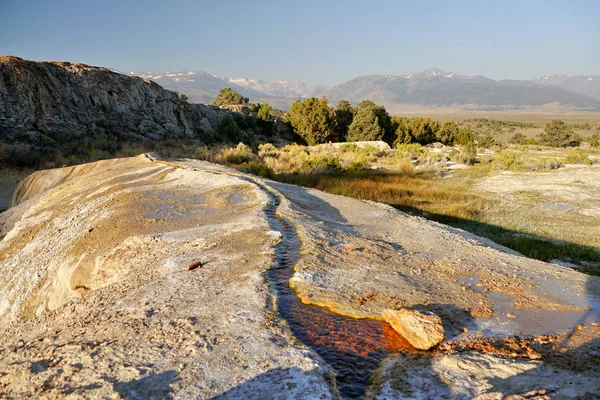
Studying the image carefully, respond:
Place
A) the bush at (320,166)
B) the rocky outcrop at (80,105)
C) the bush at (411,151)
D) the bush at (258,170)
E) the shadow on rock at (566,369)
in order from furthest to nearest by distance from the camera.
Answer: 1. the bush at (411,151)
2. the rocky outcrop at (80,105)
3. the bush at (320,166)
4. the bush at (258,170)
5. the shadow on rock at (566,369)

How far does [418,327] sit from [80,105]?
28.8 m

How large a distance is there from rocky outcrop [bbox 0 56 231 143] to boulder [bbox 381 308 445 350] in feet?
80.8

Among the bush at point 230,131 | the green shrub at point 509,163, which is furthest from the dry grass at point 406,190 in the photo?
the bush at point 230,131

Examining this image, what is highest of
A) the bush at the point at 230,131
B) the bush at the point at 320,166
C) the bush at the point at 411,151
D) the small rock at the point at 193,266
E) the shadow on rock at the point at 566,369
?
the bush at the point at 230,131

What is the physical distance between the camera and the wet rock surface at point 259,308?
2428 millimetres

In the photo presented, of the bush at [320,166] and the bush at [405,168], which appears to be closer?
the bush at [320,166]

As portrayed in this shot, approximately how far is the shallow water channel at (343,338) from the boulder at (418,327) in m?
0.06

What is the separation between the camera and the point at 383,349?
9.60 feet

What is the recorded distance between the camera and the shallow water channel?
262cm

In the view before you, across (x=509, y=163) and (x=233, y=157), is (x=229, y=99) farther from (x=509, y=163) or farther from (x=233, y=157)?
(x=509, y=163)

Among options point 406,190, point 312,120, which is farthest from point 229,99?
point 406,190

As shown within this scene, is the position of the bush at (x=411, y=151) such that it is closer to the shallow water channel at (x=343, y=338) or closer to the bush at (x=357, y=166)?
the bush at (x=357, y=166)

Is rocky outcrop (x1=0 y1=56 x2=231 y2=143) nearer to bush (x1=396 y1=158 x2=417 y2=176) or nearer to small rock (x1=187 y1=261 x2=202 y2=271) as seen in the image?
bush (x1=396 y1=158 x2=417 y2=176)

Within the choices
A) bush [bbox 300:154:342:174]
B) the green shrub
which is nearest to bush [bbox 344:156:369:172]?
bush [bbox 300:154:342:174]
